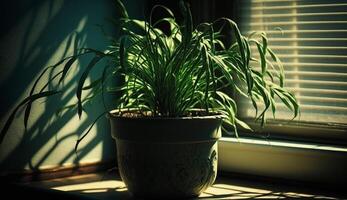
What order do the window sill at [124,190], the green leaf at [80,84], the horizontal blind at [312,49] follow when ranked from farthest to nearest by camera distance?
the horizontal blind at [312,49], the window sill at [124,190], the green leaf at [80,84]

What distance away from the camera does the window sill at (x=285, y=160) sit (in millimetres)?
1588

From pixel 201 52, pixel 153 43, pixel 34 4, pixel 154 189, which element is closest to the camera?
pixel 201 52

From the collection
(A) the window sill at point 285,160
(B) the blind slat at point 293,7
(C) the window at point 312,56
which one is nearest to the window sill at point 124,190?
(A) the window sill at point 285,160

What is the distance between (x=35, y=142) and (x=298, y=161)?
33.1 inches

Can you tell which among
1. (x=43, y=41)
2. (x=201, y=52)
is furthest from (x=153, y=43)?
(x=43, y=41)

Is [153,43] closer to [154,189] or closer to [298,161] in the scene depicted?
[154,189]

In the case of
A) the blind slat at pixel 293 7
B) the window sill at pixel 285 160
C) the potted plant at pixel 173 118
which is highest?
the blind slat at pixel 293 7

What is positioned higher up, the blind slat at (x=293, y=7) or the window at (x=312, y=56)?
the blind slat at (x=293, y=7)

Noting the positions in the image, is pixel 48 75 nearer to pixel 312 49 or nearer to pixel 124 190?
pixel 124 190

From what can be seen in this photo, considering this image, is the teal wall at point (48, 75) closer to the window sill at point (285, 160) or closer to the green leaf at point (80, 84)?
the green leaf at point (80, 84)

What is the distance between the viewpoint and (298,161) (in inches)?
65.2

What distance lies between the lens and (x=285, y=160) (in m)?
1.68

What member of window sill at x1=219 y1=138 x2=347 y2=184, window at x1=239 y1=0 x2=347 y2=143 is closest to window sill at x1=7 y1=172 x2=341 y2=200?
window sill at x1=219 y1=138 x2=347 y2=184

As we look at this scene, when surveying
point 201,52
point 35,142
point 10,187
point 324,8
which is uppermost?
point 324,8
